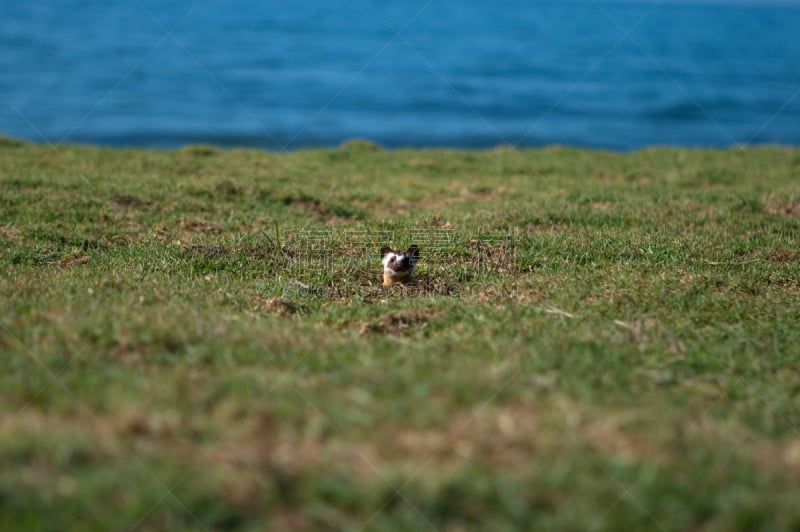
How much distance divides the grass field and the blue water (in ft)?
29.8

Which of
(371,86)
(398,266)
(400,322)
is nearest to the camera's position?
(400,322)

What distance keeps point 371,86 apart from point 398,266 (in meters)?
40.7

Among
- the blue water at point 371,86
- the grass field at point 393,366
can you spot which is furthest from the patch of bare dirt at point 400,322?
the blue water at point 371,86

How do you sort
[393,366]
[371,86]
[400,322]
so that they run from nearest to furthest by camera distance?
[393,366] < [400,322] < [371,86]

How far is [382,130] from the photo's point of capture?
3300 cm

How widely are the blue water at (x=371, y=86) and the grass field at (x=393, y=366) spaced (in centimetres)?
910

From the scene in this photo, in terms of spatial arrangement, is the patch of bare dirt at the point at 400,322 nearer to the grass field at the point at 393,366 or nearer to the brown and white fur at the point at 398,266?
the grass field at the point at 393,366

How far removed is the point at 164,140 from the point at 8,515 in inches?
1057

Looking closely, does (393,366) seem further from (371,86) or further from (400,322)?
(371,86)

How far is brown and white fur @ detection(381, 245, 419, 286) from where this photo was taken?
26.3 ft

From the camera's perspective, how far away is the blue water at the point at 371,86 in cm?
3191

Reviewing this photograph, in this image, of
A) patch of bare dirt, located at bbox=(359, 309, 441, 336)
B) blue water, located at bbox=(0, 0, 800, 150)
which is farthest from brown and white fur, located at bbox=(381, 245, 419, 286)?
blue water, located at bbox=(0, 0, 800, 150)

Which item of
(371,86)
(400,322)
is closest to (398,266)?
(400,322)

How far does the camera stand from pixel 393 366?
527 cm
